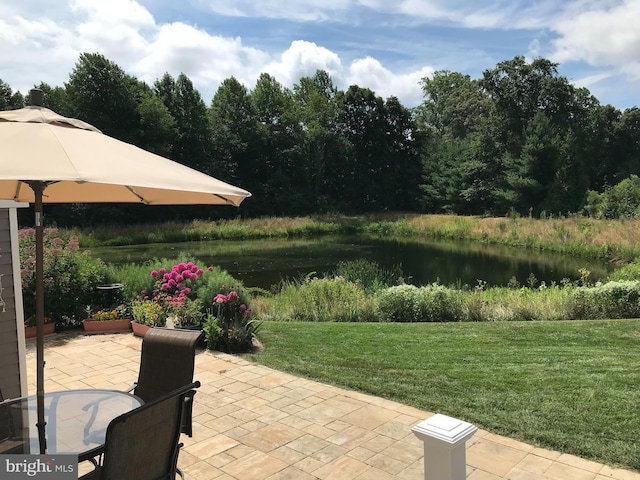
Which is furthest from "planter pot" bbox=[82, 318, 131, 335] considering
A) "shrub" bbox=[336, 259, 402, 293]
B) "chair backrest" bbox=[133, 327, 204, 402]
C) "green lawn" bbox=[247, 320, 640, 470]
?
"shrub" bbox=[336, 259, 402, 293]

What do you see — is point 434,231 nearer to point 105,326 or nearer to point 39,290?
point 105,326

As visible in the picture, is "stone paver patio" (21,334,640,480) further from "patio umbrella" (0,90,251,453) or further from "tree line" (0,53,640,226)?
"tree line" (0,53,640,226)

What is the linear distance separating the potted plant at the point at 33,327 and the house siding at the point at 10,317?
96.9 inches

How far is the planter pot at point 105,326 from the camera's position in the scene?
19.8ft

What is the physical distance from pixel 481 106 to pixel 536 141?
1090 cm

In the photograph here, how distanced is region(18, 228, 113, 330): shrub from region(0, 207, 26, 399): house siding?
2.52m

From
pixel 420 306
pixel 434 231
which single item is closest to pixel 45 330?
pixel 420 306

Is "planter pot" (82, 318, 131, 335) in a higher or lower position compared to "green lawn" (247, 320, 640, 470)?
higher

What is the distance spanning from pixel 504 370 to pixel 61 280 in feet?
18.0

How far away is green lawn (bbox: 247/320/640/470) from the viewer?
309cm

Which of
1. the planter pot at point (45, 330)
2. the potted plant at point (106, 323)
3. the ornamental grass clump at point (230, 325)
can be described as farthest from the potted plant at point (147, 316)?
the planter pot at point (45, 330)

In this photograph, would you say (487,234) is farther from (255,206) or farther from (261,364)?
(261,364)

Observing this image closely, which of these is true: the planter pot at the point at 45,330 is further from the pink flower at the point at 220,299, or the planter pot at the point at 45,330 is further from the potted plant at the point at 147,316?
the pink flower at the point at 220,299

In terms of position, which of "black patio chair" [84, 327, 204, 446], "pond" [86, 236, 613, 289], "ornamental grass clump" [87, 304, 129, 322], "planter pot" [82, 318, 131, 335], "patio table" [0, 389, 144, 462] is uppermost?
"black patio chair" [84, 327, 204, 446]
